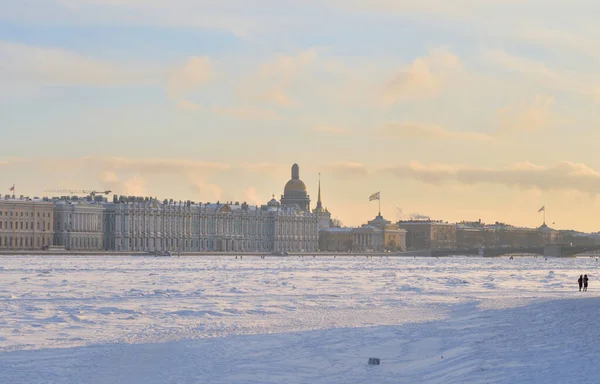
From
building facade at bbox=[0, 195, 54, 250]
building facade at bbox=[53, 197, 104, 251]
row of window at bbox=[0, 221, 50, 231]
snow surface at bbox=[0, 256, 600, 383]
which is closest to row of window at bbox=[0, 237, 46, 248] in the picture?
building facade at bbox=[0, 195, 54, 250]

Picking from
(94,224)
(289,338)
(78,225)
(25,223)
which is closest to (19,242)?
(25,223)

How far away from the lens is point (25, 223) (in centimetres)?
17262

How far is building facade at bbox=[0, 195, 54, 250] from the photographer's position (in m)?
171

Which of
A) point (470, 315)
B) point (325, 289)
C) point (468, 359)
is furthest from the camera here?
point (325, 289)

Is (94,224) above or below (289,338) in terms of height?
above

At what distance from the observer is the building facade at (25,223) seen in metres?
171

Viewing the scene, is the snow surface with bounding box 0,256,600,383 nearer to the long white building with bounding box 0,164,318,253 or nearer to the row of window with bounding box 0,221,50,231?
the row of window with bounding box 0,221,50,231

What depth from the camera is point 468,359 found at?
23953mm

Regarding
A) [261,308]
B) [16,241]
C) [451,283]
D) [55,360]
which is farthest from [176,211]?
[55,360]

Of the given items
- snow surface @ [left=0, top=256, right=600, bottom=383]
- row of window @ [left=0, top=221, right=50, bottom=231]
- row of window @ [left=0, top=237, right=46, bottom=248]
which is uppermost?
row of window @ [left=0, top=221, right=50, bottom=231]

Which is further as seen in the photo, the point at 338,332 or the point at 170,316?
the point at 170,316

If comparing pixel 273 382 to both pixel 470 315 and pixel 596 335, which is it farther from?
pixel 470 315

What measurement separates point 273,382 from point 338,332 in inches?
291

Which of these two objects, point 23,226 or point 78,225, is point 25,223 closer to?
point 23,226
